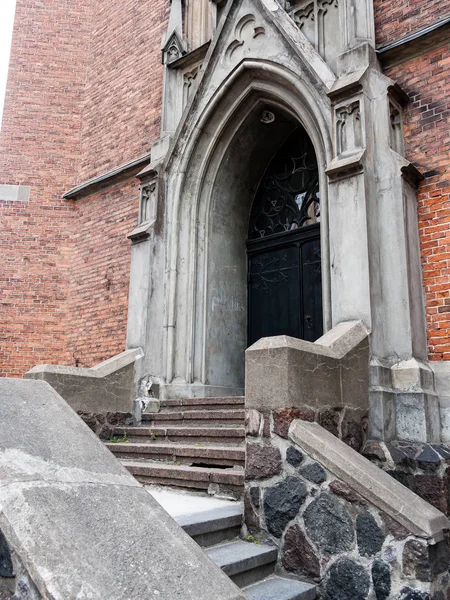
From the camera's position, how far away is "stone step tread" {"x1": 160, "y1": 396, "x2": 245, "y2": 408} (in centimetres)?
641

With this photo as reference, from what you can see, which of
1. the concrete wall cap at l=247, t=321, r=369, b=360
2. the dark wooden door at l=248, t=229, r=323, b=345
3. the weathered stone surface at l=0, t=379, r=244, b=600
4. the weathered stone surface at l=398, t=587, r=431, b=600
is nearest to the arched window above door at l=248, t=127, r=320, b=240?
the dark wooden door at l=248, t=229, r=323, b=345

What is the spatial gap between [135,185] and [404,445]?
6.48 metres

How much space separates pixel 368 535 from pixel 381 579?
0.82 ft

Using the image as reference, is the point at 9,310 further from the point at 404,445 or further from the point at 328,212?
the point at 404,445

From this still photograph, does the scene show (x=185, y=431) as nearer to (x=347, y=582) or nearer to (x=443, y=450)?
(x=443, y=450)

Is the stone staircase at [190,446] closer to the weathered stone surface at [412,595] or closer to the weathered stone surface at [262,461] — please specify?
the weathered stone surface at [262,461]

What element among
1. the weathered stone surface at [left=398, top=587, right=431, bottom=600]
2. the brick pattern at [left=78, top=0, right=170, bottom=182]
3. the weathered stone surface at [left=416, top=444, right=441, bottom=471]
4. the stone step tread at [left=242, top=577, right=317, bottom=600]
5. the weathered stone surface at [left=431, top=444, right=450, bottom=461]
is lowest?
the stone step tread at [left=242, top=577, right=317, bottom=600]

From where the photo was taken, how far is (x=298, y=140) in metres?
8.20

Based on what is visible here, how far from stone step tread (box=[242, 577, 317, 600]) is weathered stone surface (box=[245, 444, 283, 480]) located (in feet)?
2.34

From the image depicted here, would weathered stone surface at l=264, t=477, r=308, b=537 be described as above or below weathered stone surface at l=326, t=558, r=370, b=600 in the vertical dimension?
above

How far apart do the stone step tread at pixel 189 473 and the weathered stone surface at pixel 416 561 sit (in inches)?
59.8

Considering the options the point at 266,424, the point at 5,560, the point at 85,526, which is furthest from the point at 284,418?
the point at 5,560

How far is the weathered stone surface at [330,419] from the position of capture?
445 centimetres

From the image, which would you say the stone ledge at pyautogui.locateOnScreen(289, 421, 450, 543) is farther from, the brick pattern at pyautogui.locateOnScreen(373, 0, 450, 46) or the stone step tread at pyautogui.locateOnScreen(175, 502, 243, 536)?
the brick pattern at pyautogui.locateOnScreen(373, 0, 450, 46)
